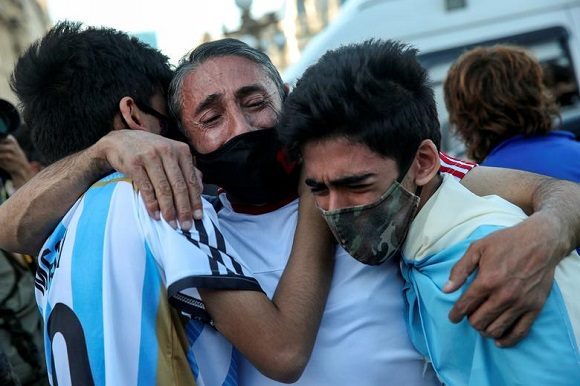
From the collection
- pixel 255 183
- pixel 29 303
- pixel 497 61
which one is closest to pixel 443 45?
pixel 497 61

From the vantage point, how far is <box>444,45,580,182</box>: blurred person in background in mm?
2994

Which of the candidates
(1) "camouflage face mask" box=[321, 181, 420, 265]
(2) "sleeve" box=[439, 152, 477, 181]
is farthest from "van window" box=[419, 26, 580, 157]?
(1) "camouflage face mask" box=[321, 181, 420, 265]

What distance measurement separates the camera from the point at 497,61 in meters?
3.17

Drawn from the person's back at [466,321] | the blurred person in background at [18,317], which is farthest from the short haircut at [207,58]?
the blurred person in background at [18,317]

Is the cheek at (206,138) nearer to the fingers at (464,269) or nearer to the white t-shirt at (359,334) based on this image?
the white t-shirt at (359,334)

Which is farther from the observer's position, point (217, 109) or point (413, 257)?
point (217, 109)

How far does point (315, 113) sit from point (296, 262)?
0.37m

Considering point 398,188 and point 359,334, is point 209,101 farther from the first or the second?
point 359,334

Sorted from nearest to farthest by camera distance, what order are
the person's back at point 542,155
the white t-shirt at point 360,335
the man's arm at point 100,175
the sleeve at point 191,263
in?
the sleeve at point 191,263, the man's arm at point 100,175, the white t-shirt at point 360,335, the person's back at point 542,155

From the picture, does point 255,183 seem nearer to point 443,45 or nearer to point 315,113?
point 315,113

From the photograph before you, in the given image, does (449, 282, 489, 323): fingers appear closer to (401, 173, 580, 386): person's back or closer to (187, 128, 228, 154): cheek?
(401, 173, 580, 386): person's back

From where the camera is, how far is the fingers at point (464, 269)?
1.47 metres

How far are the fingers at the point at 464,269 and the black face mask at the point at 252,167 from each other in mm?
610

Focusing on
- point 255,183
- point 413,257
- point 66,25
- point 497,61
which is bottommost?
point 497,61
